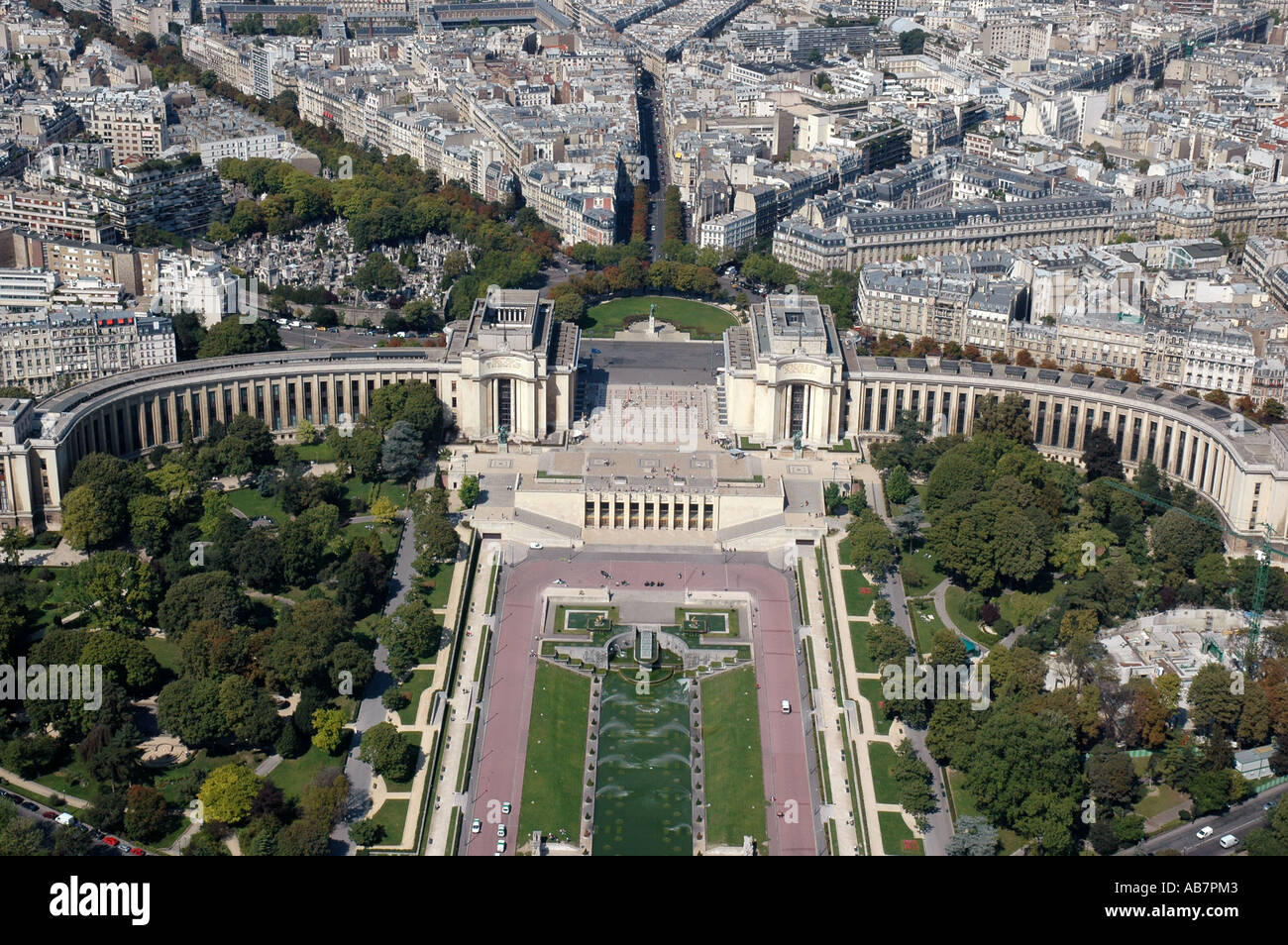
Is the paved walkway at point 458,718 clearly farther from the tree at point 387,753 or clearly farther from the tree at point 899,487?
the tree at point 899,487

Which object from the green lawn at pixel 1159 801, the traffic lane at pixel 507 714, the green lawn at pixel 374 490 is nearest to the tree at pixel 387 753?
the traffic lane at pixel 507 714

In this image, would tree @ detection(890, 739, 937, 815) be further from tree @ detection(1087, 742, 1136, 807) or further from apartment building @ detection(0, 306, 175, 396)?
apartment building @ detection(0, 306, 175, 396)

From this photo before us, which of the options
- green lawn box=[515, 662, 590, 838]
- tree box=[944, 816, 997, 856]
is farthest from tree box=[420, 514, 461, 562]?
tree box=[944, 816, 997, 856]

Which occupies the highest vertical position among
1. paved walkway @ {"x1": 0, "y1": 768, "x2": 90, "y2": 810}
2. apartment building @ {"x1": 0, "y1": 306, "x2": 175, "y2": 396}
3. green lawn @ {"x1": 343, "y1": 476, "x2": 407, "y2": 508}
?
apartment building @ {"x1": 0, "y1": 306, "x2": 175, "y2": 396}

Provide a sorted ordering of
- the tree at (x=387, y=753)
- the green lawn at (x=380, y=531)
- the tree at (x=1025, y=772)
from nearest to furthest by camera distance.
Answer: the tree at (x=1025, y=772)
the tree at (x=387, y=753)
the green lawn at (x=380, y=531)

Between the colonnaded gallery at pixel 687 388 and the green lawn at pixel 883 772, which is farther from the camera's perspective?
the colonnaded gallery at pixel 687 388

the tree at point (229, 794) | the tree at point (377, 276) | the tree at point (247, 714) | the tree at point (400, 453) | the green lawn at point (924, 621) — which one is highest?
the tree at point (377, 276)
